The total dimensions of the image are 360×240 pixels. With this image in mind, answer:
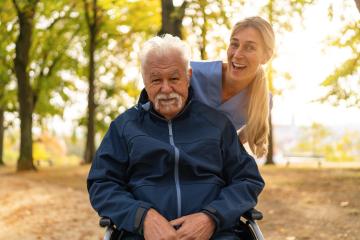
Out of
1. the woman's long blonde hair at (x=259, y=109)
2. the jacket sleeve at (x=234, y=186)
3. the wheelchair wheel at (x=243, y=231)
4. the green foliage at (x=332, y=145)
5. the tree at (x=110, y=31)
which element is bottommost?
the green foliage at (x=332, y=145)

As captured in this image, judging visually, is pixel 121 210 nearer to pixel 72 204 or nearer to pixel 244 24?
pixel 244 24

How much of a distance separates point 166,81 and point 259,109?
2.25ft

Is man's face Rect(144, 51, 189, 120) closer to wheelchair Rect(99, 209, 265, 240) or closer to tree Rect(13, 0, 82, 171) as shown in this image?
wheelchair Rect(99, 209, 265, 240)

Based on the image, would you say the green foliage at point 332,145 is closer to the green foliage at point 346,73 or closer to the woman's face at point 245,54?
the green foliage at point 346,73

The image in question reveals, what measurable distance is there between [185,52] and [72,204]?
5572mm

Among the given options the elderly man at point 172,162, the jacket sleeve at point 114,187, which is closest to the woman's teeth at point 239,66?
the elderly man at point 172,162

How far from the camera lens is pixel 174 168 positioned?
2.50m

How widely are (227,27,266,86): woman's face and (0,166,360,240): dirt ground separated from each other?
2924 mm

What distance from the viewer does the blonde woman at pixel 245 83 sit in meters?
2.98

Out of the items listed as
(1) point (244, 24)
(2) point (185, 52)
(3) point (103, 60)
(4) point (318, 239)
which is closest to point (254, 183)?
(2) point (185, 52)

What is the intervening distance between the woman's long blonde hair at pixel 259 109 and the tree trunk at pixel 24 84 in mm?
11319

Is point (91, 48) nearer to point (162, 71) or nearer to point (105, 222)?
point (162, 71)

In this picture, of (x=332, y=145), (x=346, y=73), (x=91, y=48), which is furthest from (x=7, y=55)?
(x=332, y=145)

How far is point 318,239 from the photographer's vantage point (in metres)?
5.39
